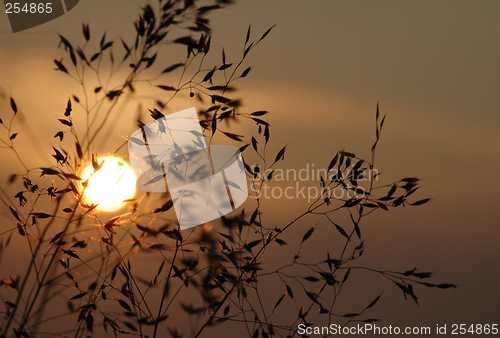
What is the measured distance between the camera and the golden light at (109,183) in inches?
86.6

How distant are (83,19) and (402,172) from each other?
164 cm

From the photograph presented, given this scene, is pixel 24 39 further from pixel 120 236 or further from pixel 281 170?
pixel 281 170

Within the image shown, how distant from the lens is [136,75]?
227cm

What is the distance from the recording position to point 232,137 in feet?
7.13

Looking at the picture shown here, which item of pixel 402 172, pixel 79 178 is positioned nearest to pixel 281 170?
pixel 402 172

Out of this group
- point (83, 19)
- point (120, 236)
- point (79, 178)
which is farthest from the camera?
point (83, 19)

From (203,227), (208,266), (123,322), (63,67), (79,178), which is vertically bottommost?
(123,322)

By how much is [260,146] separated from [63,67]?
0.88 m

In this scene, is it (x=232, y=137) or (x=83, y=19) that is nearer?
(x=232, y=137)

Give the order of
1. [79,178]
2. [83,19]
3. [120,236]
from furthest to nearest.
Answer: [83,19] → [120,236] → [79,178]

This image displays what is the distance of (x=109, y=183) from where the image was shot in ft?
7.25

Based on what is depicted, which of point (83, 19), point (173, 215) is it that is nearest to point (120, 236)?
point (173, 215)

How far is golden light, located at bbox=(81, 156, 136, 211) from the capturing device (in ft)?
7.22

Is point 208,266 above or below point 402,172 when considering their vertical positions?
below
